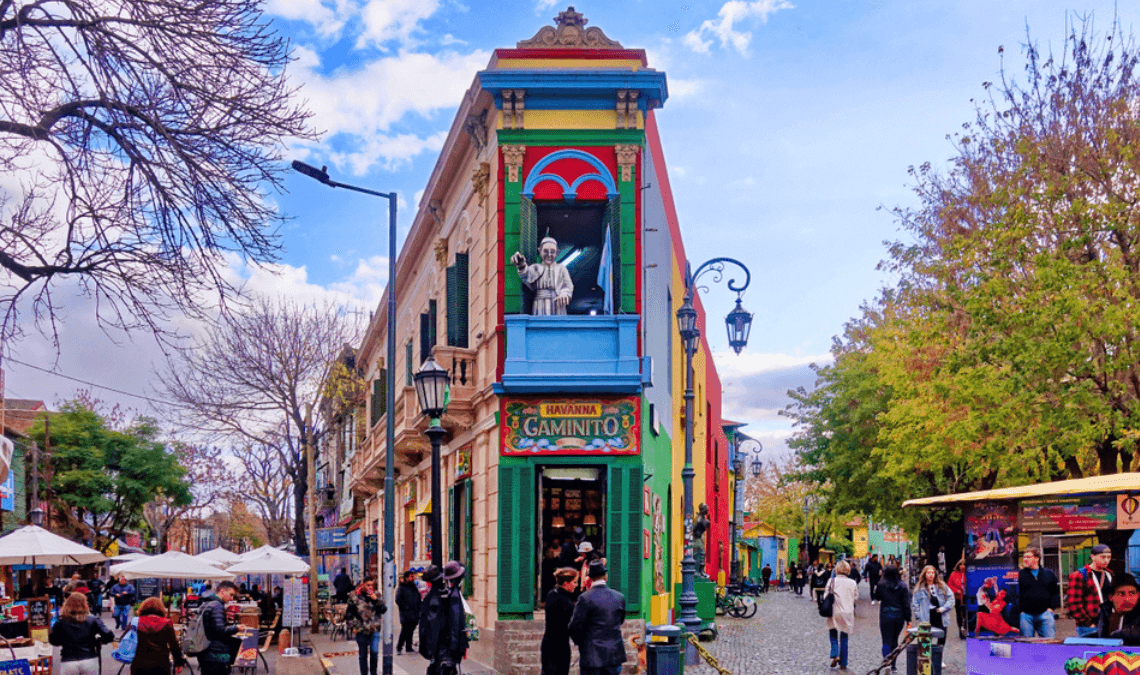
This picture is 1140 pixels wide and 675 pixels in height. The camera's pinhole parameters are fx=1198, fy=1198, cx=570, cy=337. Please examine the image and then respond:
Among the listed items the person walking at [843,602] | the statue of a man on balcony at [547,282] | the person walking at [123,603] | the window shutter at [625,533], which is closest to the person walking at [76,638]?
the window shutter at [625,533]

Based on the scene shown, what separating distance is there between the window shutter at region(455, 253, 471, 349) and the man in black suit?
32.0ft

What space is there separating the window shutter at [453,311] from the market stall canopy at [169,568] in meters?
6.29

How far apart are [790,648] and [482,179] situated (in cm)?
1066

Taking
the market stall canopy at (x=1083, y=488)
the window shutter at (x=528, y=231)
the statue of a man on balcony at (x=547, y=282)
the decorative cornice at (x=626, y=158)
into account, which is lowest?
the market stall canopy at (x=1083, y=488)

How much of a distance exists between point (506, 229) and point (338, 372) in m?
15.3

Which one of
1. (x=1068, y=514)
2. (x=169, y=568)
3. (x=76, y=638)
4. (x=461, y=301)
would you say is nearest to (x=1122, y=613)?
(x=1068, y=514)

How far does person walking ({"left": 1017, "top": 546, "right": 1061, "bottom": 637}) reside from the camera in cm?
1448

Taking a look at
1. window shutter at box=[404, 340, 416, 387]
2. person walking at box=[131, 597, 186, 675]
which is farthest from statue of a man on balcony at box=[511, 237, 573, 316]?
window shutter at box=[404, 340, 416, 387]

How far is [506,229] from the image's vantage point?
17.7 m

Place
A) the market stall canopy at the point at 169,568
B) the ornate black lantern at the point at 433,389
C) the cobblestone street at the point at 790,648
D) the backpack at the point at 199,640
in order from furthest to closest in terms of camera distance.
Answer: the market stall canopy at the point at 169,568 → the cobblestone street at the point at 790,648 → the ornate black lantern at the point at 433,389 → the backpack at the point at 199,640

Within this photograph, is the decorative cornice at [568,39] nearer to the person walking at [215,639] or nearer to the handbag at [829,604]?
the handbag at [829,604]

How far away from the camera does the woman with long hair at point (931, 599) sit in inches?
731

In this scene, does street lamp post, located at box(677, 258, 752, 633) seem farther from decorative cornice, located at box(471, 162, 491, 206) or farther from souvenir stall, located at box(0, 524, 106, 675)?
souvenir stall, located at box(0, 524, 106, 675)

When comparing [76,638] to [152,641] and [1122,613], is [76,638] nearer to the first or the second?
[152,641]
